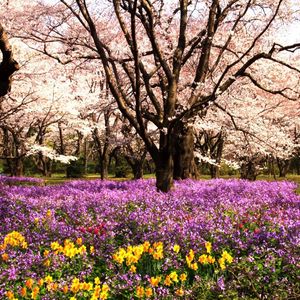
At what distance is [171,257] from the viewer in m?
5.27

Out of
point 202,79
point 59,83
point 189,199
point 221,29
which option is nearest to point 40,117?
point 59,83

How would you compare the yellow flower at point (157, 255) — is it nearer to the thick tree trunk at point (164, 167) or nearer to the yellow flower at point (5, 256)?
the yellow flower at point (5, 256)

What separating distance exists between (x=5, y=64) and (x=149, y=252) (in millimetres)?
4164

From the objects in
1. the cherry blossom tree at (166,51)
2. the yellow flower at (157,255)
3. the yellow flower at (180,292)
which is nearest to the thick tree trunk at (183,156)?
the cherry blossom tree at (166,51)

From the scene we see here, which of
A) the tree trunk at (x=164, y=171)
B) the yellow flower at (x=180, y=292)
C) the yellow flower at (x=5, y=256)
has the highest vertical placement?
the tree trunk at (x=164, y=171)

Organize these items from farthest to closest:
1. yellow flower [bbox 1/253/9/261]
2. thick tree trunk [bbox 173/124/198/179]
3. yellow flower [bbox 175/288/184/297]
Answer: thick tree trunk [bbox 173/124/198/179]
yellow flower [bbox 1/253/9/261]
yellow flower [bbox 175/288/184/297]

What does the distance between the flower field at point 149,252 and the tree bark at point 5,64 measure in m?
2.39

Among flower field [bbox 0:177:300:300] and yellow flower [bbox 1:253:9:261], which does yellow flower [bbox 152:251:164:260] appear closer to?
flower field [bbox 0:177:300:300]

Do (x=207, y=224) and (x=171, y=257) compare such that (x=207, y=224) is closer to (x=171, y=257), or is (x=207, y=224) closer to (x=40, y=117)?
(x=171, y=257)

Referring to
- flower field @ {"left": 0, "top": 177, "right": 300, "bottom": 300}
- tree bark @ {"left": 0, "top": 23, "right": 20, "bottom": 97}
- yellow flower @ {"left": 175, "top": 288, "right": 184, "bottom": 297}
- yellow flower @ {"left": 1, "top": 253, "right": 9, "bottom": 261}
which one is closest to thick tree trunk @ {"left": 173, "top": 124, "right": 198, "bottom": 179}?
flower field @ {"left": 0, "top": 177, "right": 300, "bottom": 300}

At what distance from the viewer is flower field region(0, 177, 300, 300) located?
4.39 meters

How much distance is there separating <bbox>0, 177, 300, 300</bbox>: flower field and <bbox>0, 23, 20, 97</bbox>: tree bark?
7.84 feet

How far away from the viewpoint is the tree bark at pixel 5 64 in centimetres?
683

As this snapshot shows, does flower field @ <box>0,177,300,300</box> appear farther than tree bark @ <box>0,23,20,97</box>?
No
